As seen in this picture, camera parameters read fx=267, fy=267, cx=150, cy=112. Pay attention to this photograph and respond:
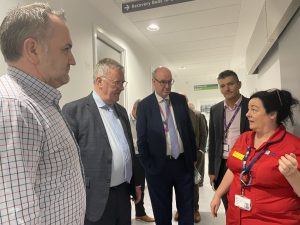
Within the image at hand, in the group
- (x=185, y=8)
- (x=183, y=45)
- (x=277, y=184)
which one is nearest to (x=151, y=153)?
(x=277, y=184)

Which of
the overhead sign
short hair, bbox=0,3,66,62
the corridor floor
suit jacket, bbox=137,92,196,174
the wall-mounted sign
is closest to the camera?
short hair, bbox=0,3,66,62

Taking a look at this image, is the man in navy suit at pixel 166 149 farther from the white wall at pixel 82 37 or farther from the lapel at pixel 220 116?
the white wall at pixel 82 37

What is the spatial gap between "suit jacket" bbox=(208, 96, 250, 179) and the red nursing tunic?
0.65 metres

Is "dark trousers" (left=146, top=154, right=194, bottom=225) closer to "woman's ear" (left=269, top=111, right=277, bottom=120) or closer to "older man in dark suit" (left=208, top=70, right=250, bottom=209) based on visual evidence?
"older man in dark suit" (left=208, top=70, right=250, bottom=209)

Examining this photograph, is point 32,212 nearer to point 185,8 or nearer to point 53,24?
point 53,24

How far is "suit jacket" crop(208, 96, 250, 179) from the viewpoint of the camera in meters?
2.31

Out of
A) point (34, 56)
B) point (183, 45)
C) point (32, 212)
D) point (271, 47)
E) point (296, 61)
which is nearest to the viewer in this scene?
point (32, 212)

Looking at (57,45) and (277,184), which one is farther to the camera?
(277,184)

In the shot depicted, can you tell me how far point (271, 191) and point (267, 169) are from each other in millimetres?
133

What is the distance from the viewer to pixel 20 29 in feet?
2.85

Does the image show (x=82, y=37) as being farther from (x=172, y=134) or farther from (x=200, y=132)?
(x=200, y=132)

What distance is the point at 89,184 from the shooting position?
61.4 inches

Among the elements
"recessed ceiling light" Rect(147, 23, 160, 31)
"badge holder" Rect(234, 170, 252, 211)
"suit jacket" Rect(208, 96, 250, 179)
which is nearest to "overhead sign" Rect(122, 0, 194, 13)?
"suit jacket" Rect(208, 96, 250, 179)

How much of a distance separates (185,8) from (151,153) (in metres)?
2.35
